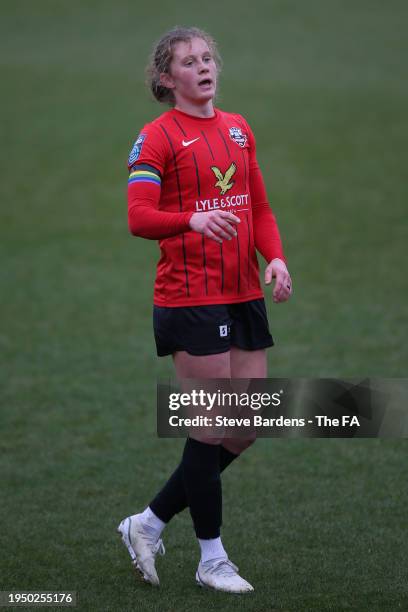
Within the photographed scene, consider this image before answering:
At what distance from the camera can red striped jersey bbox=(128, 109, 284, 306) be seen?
3775 millimetres

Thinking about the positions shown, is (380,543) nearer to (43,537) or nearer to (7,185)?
(43,537)

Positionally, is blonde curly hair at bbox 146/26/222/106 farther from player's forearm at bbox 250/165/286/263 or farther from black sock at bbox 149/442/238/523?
black sock at bbox 149/442/238/523

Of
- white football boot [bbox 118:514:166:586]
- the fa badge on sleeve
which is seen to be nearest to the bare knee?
white football boot [bbox 118:514:166:586]

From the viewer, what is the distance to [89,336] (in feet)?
28.1

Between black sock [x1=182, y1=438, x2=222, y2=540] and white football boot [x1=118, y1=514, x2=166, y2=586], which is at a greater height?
black sock [x1=182, y1=438, x2=222, y2=540]

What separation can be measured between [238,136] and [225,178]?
0.23 m

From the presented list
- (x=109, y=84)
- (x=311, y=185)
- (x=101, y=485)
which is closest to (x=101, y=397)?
(x=101, y=485)

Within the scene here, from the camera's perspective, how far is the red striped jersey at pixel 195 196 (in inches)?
149

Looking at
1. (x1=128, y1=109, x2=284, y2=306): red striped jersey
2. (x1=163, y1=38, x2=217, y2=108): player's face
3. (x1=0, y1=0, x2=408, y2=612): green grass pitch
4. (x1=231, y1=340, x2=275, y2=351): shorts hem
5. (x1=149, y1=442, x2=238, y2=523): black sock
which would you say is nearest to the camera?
(x1=128, y1=109, x2=284, y2=306): red striped jersey

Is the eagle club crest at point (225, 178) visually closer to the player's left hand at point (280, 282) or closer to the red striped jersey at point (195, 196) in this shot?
the red striped jersey at point (195, 196)

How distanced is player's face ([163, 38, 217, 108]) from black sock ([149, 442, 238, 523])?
1.41 metres

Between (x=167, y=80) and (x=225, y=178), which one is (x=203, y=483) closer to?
(x=225, y=178)

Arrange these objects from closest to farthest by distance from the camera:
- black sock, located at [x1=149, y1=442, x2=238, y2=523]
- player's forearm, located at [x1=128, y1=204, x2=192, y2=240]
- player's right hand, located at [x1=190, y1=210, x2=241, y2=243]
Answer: player's right hand, located at [x1=190, y1=210, x2=241, y2=243], player's forearm, located at [x1=128, y1=204, x2=192, y2=240], black sock, located at [x1=149, y1=442, x2=238, y2=523]

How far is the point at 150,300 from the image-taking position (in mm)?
9914
